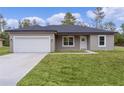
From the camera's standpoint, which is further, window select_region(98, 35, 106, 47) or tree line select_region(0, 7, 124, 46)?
tree line select_region(0, 7, 124, 46)

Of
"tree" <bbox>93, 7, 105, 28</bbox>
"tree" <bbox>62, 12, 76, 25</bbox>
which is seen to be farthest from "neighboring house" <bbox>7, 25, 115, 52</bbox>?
"tree" <bbox>93, 7, 105, 28</bbox>

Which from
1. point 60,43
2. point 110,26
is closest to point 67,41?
point 60,43

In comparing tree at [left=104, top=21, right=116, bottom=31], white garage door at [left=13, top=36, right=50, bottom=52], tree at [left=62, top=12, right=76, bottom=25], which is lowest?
white garage door at [left=13, top=36, right=50, bottom=52]

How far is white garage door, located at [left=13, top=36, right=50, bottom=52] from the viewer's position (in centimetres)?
2550

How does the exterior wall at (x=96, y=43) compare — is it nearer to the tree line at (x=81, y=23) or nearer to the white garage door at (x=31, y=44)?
the white garage door at (x=31, y=44)

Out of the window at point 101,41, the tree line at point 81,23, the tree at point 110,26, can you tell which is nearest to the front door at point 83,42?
the window at point 101,41

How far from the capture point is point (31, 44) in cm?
2556

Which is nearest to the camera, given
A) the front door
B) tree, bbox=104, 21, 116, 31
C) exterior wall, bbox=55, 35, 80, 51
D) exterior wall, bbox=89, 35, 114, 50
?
exterior wall, bbox=89, 35, 114, 50

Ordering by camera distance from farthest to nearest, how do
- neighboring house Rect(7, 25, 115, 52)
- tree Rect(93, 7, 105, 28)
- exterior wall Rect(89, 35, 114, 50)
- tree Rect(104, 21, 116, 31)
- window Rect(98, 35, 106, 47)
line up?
1. tree Rect(93, 7, 105, 28)
2. tree Rect(104, 21, 116, 31)
3. window Rect(98, 35, 106, 47)
4. exterior wall Rect(89, 35, 114, 50)
5. neighboring house Rect(7, 25, 115, 52)

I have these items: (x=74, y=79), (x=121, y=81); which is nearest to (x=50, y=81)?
(x=74, y=79)

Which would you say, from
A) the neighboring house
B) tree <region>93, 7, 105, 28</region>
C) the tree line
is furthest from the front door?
tree <region>93, 7, 105, 28</region>

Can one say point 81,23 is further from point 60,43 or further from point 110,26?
point 60,43

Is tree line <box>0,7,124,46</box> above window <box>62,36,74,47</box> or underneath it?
above

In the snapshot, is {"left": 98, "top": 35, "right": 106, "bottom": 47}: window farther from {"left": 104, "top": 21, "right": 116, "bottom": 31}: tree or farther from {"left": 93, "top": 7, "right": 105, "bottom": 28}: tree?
{"left": 93, "top": 7, "right": 105, "bottom": 28}: tree
